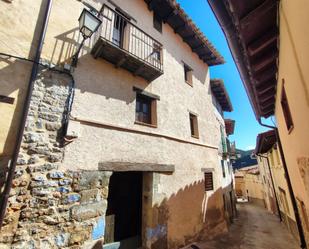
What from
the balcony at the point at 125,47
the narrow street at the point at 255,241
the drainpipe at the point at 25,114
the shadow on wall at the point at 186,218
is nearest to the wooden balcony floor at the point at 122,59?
the balcony at the point at 125,47

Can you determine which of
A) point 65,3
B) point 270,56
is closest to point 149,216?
point 270,56

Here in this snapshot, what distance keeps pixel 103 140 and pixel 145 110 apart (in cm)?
241

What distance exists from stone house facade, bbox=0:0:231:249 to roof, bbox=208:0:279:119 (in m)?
3.31

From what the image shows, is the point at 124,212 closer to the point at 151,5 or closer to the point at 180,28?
the point at 151,5

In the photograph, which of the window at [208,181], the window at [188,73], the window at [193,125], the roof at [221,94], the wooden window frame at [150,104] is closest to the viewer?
the wooden window frame at [150,104]

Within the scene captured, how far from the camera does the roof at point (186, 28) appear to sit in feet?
27.6

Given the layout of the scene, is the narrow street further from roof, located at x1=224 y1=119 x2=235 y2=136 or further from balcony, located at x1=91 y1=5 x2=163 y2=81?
roof, located at x1=224 y1=119 x2=235 y2=136

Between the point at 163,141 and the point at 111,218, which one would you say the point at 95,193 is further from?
the point at 163,141

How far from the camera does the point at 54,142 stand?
14.1 feet

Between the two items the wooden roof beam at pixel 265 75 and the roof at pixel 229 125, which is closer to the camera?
the wooden roof beam at pixel 265 75

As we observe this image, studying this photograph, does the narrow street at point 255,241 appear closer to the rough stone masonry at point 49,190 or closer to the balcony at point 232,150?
the rough stone masonry at point 49,190

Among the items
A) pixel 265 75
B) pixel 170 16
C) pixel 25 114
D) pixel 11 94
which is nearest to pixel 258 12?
pixel 265 75

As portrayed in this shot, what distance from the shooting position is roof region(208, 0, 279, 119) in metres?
2.85

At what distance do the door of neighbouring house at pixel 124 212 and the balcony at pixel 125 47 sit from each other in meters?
3.74
